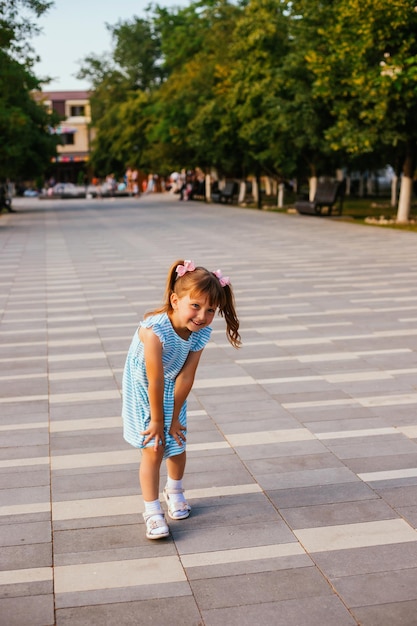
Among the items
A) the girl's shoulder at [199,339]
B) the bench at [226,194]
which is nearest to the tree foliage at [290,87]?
the bench at [226,194]

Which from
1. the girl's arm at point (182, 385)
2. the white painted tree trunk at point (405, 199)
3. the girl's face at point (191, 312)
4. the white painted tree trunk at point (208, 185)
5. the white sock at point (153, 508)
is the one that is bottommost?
the white painted tree trunk at point (208, 185)

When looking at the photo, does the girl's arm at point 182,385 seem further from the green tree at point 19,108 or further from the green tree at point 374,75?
the green tree at point 19,108

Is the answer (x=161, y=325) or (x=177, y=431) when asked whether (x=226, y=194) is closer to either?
(x=177, y=431)

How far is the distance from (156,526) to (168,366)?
2.20ft

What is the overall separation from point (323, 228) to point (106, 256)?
8221 mm

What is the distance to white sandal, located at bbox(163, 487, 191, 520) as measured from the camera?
171 inches

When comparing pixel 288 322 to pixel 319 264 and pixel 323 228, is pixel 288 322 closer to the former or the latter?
pixel 319 264

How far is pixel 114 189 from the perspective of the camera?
237 feet

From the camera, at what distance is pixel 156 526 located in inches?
161

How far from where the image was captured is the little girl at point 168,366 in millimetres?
3924

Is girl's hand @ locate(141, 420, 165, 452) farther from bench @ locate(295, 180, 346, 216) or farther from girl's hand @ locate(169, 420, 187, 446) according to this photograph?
bench @ locate(295, 180, 346, 216)

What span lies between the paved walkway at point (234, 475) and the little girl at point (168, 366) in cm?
30

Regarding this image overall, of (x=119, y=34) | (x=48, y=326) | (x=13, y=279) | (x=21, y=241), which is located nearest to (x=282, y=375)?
(x=48, y=326)

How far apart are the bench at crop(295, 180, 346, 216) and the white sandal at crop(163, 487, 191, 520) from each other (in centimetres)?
2609
